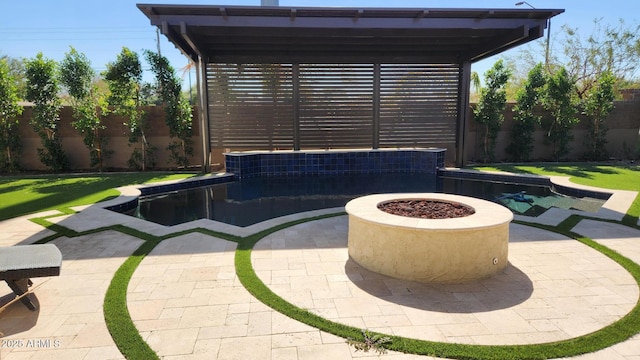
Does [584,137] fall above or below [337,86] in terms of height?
below

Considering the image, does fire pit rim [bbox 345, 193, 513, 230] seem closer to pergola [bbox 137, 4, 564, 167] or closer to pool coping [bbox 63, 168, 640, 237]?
pool coping [bbox 63, 168, 640, 237]

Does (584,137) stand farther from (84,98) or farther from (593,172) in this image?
(84,98)

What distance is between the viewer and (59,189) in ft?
29.0

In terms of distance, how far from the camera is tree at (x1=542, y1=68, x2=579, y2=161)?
12.6 metres

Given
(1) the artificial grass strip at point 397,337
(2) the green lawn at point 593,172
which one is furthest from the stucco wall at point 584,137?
(1) the artificial grass strip at point 397,337

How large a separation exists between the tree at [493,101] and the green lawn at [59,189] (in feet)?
34.0

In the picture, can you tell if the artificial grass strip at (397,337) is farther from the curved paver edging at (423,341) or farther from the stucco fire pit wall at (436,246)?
the stucco fire pit wall at (436,246)

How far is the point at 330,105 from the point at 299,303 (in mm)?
10017

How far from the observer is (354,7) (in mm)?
8320

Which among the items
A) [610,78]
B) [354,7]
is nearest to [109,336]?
[354,7]

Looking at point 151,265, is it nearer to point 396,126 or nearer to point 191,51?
point 191,51

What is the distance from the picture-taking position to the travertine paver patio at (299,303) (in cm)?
271

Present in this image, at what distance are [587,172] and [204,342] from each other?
12.1m

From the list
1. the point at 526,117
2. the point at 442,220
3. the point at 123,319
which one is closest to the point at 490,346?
the point at 442,220
